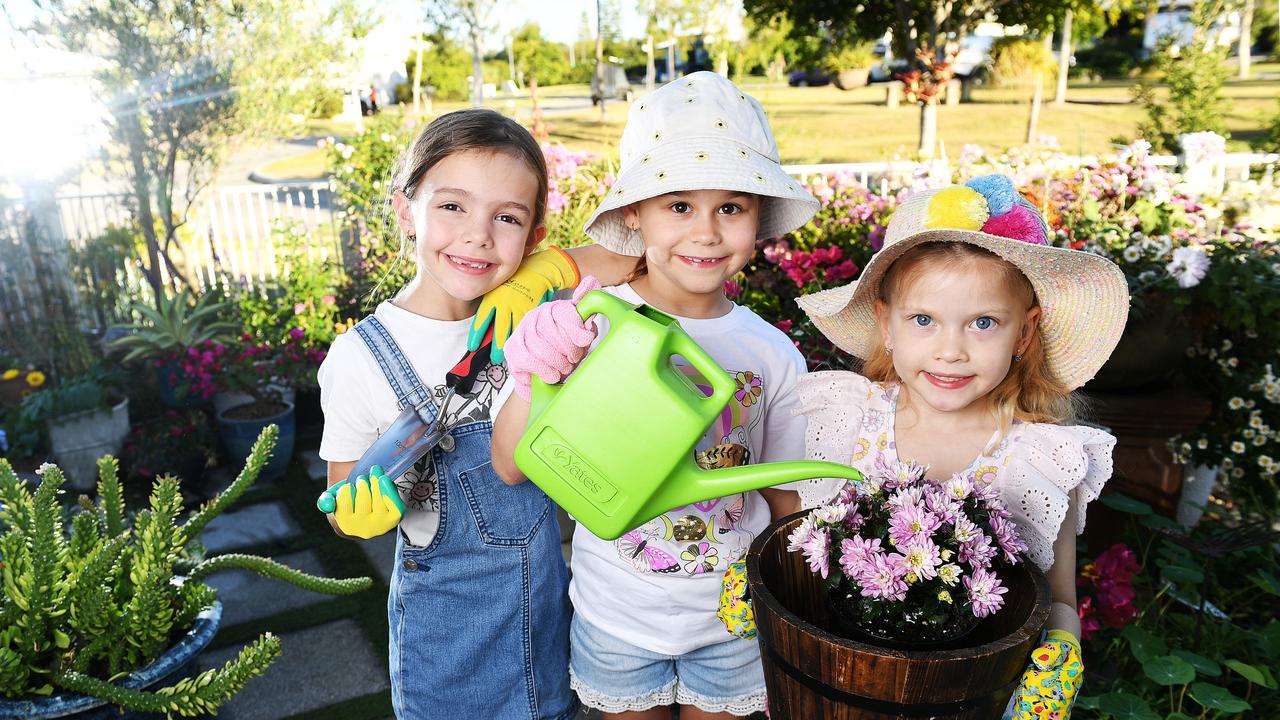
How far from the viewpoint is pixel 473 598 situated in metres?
1.42

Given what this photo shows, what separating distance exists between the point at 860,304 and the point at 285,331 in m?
3.24

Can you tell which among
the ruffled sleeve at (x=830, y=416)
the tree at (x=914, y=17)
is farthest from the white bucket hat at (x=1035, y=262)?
the tree at (x=914, y=17)

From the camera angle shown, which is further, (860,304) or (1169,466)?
(1169,466)

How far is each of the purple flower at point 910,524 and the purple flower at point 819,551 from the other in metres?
0.08

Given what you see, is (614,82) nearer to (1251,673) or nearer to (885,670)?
(1251,673)

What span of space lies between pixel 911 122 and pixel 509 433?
1726cm

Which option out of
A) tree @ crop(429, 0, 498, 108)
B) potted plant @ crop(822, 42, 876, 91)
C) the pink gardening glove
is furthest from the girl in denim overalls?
potted plant @ crop(822, 42, 876, 91)

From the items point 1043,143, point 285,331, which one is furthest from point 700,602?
point 1043,143

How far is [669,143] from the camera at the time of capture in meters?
1.33

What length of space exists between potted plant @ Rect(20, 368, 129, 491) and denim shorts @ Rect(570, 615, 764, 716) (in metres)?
2.91

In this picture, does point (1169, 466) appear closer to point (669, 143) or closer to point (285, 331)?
point (669, 143)

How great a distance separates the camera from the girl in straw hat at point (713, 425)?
1321 mm

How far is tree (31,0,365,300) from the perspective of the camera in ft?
15.6

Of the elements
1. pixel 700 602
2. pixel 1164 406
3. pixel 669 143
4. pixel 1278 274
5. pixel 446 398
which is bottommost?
pixel 1164 406
